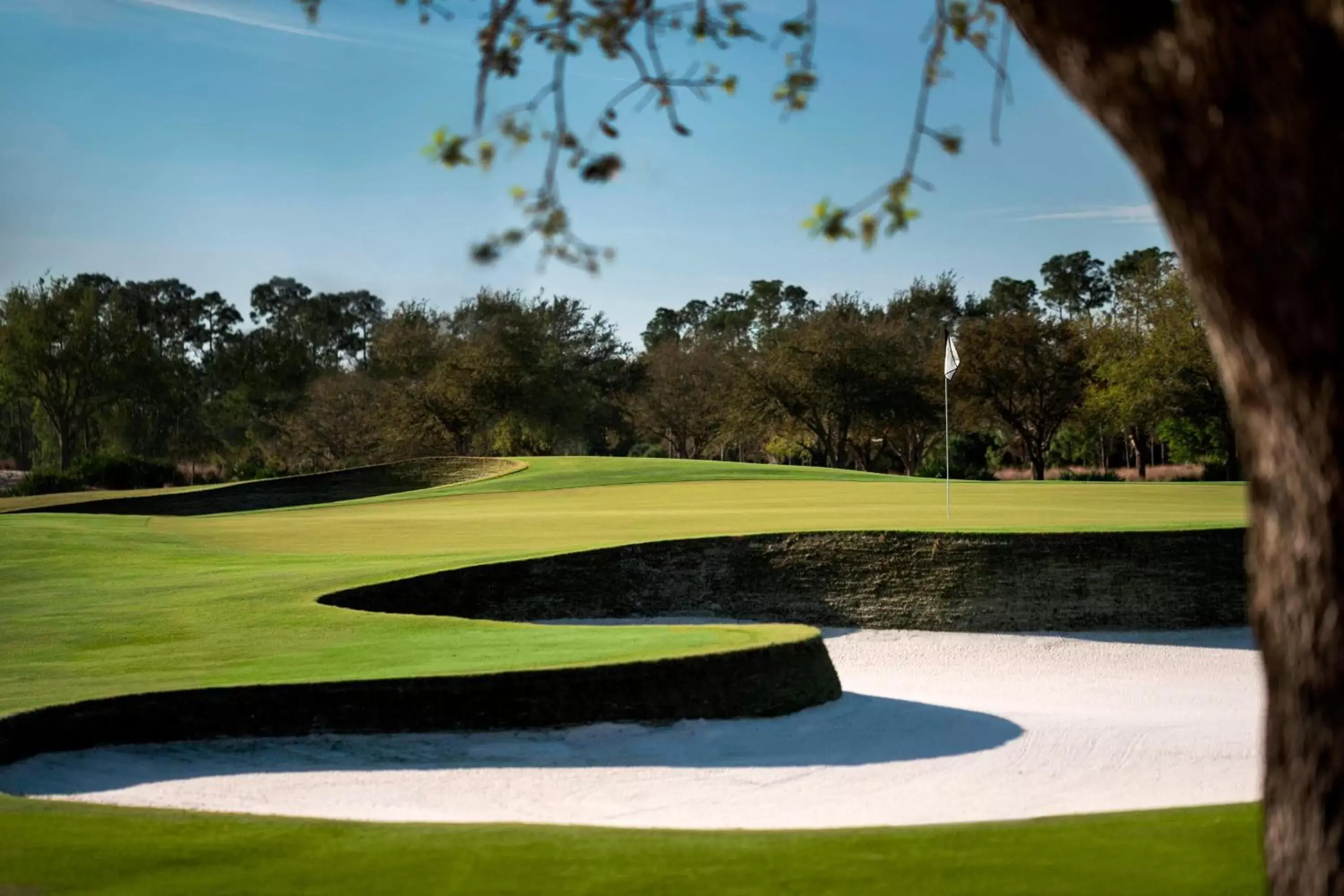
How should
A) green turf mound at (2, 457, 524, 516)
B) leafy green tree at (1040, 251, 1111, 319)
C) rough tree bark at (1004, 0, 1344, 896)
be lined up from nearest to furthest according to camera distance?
rough tree bark at (1004, 0, 1344, 896), green turf mound at (2, 457, 524, 516), leafy green tree at (1040, 251, 1111, 319)

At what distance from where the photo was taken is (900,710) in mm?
9531

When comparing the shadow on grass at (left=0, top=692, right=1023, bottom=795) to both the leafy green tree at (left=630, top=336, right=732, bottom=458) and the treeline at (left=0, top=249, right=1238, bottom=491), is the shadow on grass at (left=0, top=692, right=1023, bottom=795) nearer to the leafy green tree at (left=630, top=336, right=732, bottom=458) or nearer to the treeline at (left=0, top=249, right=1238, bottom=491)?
the treeline at (left=0, top=249, right=1238, bottom=491)

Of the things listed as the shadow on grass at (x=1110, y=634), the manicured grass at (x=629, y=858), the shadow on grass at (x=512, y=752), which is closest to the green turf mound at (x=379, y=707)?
the shadow on grass at (x=512, y=752)

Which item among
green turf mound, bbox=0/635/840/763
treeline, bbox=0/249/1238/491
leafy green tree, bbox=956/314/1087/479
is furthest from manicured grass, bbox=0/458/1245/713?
leafy green tree, bbox=956/314/1087/479

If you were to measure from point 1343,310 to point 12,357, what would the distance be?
61.7 m

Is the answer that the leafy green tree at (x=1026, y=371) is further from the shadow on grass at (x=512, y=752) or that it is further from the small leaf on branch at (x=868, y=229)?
the small leaf on branch at (x=868, y=229)

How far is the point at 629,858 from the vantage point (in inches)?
193

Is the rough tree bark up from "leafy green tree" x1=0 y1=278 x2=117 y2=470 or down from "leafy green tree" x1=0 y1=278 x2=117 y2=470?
down

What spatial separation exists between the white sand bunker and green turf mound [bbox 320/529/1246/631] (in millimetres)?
4167

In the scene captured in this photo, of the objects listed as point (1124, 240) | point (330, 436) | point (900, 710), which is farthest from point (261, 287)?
point (900, 710)

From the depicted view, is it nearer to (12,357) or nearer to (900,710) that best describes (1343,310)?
(900,710)

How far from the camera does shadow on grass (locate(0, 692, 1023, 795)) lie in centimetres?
746

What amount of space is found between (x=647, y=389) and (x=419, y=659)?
5850 cm

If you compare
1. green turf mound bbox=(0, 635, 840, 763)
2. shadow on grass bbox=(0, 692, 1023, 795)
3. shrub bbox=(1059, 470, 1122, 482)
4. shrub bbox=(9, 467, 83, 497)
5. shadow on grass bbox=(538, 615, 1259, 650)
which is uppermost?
shrub bbox=(9, 467, 83, 497)
